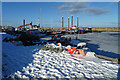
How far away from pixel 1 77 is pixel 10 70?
0.56 meters

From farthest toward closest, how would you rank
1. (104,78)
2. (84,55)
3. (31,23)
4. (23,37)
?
(31,23), (23,37), (84,55), (104,78)

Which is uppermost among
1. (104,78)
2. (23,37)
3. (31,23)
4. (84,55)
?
(31,23)

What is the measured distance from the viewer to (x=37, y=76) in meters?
3.58

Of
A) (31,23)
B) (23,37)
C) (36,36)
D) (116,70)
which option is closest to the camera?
(116,70)

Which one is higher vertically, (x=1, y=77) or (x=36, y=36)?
(x=36, y=36)

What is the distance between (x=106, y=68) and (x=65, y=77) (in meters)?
2.26

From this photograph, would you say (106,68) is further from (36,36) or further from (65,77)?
(36,36)

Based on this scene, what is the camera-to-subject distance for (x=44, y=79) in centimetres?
341

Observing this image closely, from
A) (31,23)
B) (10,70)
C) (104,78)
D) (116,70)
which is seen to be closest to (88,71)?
(104,78)

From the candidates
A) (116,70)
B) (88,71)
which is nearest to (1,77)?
(88,71)

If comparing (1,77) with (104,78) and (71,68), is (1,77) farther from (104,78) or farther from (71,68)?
(104,78)

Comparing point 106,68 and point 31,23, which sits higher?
point 31,23

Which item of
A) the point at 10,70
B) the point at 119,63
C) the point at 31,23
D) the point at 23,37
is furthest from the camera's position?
the point at 31,23

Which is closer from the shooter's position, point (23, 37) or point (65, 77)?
point (65, 77)
